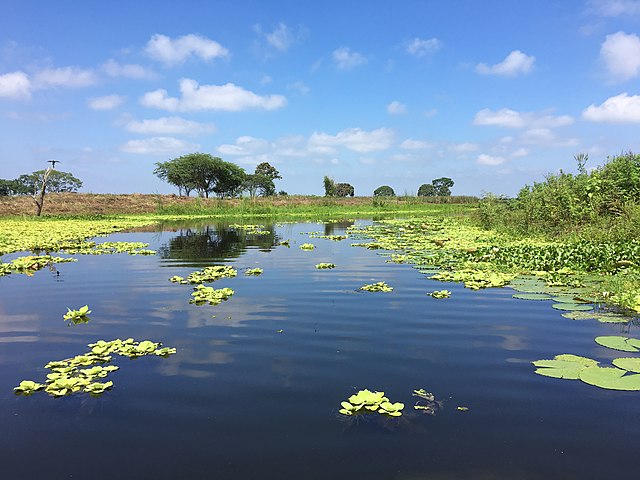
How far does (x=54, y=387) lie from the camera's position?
4.01m

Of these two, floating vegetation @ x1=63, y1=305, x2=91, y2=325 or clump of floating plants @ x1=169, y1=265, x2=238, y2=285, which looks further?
clump of floating plants @ x1=169, y1=265, x2=238, y2=285

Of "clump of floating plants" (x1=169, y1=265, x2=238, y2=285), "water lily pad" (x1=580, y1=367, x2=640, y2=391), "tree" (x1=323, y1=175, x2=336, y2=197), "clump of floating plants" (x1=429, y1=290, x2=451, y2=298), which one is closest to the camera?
"water lily pad" (x1=580, y1=367, x2=640, y2=391)

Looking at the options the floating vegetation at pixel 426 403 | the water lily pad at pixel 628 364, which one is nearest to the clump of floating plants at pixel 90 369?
the floating vegetation at pixel 426 403

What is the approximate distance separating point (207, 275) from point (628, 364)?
26.0ft

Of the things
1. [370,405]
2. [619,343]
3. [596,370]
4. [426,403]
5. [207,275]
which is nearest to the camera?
[370,405]

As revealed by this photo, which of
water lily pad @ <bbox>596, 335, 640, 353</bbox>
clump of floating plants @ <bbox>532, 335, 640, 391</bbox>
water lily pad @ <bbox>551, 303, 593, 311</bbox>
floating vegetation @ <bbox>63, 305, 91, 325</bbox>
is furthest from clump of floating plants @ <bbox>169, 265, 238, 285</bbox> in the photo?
water lily pad @ <bbox>596, 335, 640, 353</bbox>

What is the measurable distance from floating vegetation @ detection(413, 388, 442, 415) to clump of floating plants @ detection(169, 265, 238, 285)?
645cm

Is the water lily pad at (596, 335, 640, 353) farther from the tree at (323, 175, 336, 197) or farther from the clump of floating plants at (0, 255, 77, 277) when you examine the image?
the tree at (323, 175, 336, 197)

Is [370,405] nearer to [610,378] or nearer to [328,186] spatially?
[610,378]

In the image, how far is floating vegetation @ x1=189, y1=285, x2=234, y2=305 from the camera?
24.7 ft

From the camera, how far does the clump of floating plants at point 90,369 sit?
4.02 m

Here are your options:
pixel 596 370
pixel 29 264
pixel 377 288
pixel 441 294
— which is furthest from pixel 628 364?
pixel 29 264

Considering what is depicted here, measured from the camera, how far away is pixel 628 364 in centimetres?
442

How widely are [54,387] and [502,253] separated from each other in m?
10.7
